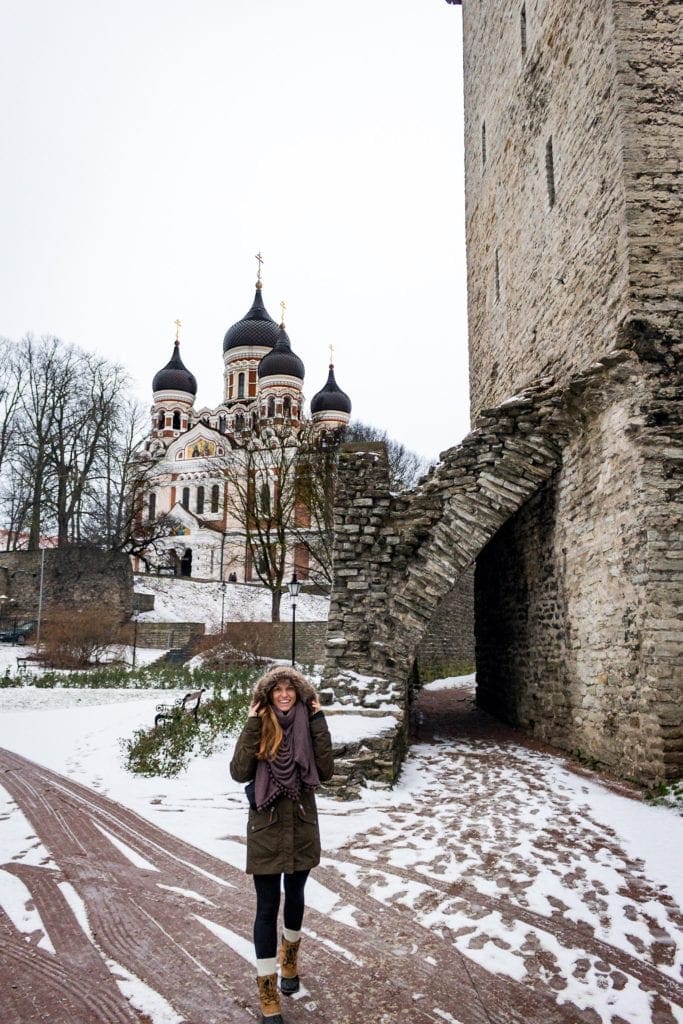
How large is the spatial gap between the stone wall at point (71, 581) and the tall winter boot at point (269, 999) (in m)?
28.8

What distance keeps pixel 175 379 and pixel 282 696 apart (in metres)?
58.5

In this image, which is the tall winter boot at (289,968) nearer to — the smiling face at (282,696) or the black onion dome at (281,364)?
the smiling face at (282,696)

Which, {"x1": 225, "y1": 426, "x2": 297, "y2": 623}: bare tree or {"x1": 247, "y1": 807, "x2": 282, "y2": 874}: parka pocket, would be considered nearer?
{"x1": 247, "y1": 807, "x2": 282, "y2": 874}: parka pocket

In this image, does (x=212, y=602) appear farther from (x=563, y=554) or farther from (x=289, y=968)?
(x=289, y=968)

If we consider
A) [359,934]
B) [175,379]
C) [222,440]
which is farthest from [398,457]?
[359,934]

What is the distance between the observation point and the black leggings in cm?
331

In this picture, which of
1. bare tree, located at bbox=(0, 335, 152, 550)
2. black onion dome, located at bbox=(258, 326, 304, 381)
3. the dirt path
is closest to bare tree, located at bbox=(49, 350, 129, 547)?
bare tree, located at bbox=(0, 335, 152, 550)

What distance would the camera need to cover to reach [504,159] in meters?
12.6

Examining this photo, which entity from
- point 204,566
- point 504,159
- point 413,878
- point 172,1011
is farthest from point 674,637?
point 204,566

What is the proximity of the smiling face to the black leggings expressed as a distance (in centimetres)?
72

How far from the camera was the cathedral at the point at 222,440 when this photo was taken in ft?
A: 128

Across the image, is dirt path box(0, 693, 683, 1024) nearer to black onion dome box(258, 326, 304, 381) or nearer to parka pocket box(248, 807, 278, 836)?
parka pocket box(248, 807, 278, 836)

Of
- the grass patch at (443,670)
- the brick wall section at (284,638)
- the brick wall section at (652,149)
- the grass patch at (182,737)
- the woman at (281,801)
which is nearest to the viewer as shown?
the woman at (281,801)

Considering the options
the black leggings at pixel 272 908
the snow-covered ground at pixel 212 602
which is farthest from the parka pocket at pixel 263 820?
the snow-covered ground at pixel 212 602
